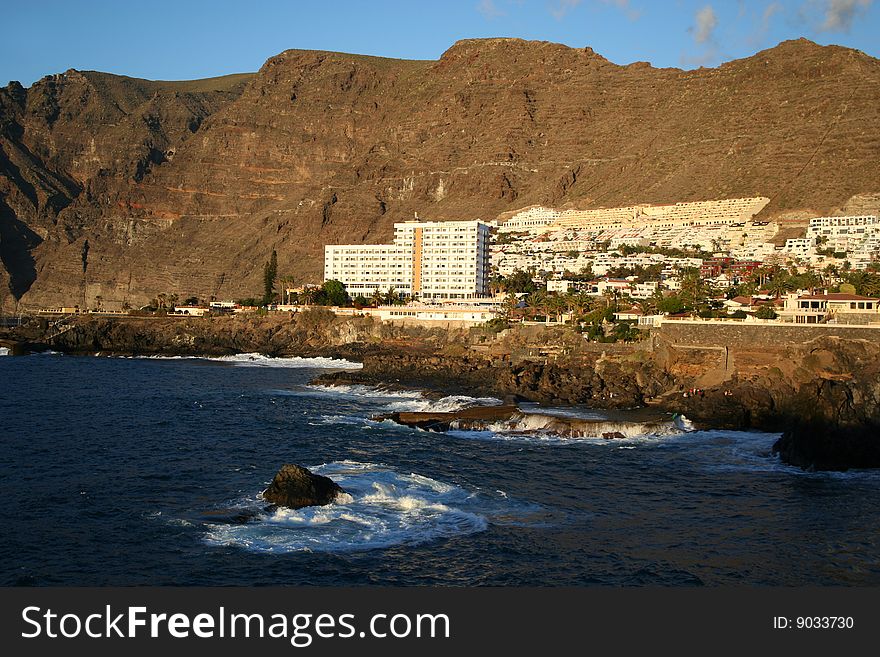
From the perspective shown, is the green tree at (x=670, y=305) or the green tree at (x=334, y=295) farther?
the green tree at (x=334, y=295)

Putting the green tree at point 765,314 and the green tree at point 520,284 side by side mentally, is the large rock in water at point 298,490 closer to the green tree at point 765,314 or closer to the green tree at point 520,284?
the green tree at point 765,314

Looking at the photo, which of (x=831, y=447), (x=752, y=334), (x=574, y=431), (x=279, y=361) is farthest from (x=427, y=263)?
(x=831, y=447)

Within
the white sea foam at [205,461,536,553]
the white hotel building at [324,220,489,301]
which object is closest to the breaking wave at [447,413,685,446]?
the white sea foam at [205,461,536,553]

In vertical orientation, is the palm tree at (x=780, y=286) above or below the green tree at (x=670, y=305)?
above

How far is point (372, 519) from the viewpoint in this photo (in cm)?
3262

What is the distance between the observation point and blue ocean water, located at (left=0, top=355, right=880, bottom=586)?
27406 mm

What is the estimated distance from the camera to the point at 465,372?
81.4m

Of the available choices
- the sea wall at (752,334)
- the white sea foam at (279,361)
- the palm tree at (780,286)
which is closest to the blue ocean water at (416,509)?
the sea wall at (752,334)

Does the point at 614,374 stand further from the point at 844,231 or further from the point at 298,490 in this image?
the point at 844,231

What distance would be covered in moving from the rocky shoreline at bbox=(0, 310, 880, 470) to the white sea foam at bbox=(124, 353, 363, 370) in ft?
8.24

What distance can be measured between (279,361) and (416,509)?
74699 mm

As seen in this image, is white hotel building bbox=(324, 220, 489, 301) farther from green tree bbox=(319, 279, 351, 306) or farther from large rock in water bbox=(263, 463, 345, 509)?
large rock in water bbox=(263, 463, 345, 509)

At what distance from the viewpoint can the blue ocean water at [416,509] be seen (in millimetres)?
27406

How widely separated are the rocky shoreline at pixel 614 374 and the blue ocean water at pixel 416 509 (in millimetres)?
3404
